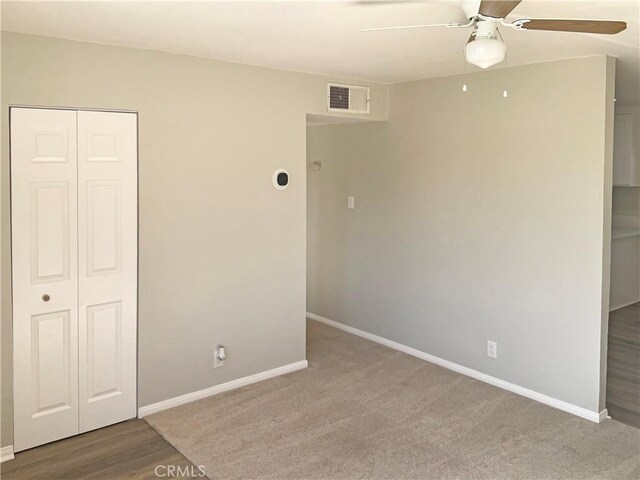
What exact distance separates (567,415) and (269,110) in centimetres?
286

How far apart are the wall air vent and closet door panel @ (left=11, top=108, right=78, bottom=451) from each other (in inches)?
75.7

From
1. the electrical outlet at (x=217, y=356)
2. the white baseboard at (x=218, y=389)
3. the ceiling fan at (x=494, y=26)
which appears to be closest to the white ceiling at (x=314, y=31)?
the ceiling fan at (x=494, y=26)

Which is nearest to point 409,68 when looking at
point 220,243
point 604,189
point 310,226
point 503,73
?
point 503,73

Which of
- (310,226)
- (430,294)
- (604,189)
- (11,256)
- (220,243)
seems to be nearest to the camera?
(11,256)

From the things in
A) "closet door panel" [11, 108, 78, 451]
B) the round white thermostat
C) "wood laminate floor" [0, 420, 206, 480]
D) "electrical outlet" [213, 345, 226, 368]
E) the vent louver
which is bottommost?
"wood laminate floor" [0, 420, 206, 480]

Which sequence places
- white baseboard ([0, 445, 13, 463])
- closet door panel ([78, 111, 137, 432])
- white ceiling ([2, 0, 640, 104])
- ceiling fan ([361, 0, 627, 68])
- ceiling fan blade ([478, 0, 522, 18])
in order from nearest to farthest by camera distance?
ceiling fan blade ([478, 0, 522, 18]) → ceiling fan ([361, 0, 627, 68]) → white ceiling ([2, 0, 640, 104]) → white baseboard ([0, 445, 13, 463]) → closet door panel ([78, 111, 137, 432])

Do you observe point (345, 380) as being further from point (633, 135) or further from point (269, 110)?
point (633, 135)

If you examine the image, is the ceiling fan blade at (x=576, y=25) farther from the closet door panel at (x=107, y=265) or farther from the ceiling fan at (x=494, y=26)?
the closet door panel at (x=107, y=265)

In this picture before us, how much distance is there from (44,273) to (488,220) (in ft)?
9.60

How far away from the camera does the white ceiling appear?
97.0 inches

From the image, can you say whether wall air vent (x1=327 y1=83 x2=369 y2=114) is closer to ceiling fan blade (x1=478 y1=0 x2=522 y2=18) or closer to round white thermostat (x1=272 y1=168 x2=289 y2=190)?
round white thermostat (x1=272 y1=168 x2=289 y2=190)

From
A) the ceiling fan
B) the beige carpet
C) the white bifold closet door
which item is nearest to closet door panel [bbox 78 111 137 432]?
the white bifold closet door

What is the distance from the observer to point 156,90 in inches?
136

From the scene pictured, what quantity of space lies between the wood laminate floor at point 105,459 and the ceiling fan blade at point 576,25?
2577mm
